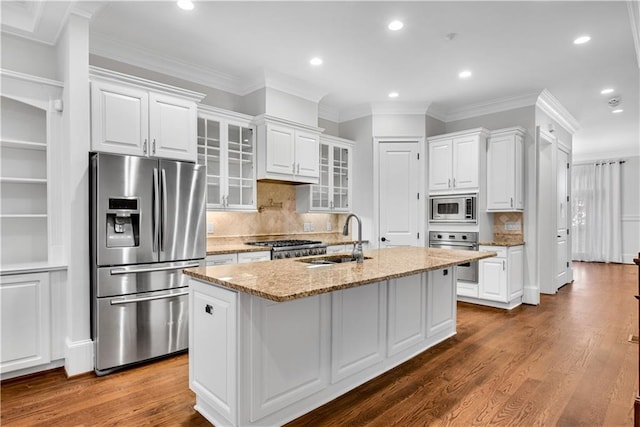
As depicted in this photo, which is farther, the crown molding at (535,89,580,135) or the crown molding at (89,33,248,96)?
the crown molding at (535,89,580,135)

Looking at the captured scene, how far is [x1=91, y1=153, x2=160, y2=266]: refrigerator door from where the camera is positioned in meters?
2.76

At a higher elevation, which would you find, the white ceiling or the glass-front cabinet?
the white ceiling

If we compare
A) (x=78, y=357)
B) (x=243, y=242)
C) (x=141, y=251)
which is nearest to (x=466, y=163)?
(x=243, y=242)

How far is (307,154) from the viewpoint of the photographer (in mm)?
4703

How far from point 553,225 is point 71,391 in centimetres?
636

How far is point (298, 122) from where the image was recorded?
461 cm

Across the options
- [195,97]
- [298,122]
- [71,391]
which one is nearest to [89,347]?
[71,391]

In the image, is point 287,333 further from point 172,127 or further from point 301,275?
point 172,127

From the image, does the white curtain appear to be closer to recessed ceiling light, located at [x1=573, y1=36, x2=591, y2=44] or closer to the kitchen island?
recessed ceiling light, located at [x1=573, y1=36, x2=591, y2=44]

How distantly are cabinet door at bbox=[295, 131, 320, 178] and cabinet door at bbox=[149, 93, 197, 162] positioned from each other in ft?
4.80

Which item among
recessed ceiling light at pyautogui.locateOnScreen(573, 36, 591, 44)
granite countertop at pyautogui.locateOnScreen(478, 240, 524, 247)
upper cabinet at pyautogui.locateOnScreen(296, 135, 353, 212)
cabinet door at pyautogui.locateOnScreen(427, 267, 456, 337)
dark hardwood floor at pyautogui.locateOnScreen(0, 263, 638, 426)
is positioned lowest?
dark hardwood floor at pyautogui.locateOnScreen(0, 263, 638, 426)

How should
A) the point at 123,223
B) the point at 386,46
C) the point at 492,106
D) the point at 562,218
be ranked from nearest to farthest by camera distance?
the point at 123,223
the point at 386,46
the point at 492,106
the point at 562,218

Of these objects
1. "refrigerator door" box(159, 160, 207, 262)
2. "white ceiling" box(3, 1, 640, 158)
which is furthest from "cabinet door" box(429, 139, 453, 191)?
"refrigerator door" box(159, 160, 207, 262)

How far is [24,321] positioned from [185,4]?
2.76m
